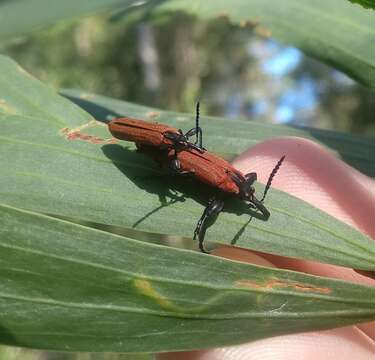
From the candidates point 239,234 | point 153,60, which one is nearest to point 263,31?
point 239,234

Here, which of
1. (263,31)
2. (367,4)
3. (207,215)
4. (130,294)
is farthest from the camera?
(263,31)

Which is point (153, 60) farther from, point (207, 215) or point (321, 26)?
point (207, 215)

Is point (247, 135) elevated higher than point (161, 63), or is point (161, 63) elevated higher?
point (247, 135)

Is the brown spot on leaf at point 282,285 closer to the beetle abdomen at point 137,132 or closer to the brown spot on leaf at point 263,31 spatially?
the beetle abdomen at point 137,132

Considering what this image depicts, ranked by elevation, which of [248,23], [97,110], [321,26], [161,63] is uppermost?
[321,26]

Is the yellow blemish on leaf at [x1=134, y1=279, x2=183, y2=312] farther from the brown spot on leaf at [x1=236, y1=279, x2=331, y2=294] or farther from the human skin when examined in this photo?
the human skin

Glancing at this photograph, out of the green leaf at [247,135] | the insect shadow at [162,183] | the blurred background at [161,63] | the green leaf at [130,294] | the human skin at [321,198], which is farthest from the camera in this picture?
the blurred background at [161,63]

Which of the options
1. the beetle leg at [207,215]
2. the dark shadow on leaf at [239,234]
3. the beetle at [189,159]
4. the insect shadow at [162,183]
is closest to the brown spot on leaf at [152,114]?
the beetle at [189,159]

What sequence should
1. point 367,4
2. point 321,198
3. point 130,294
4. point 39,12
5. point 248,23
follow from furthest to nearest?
point 248,23, point 39,12, point 321,198, point 367,4, point 130,294
